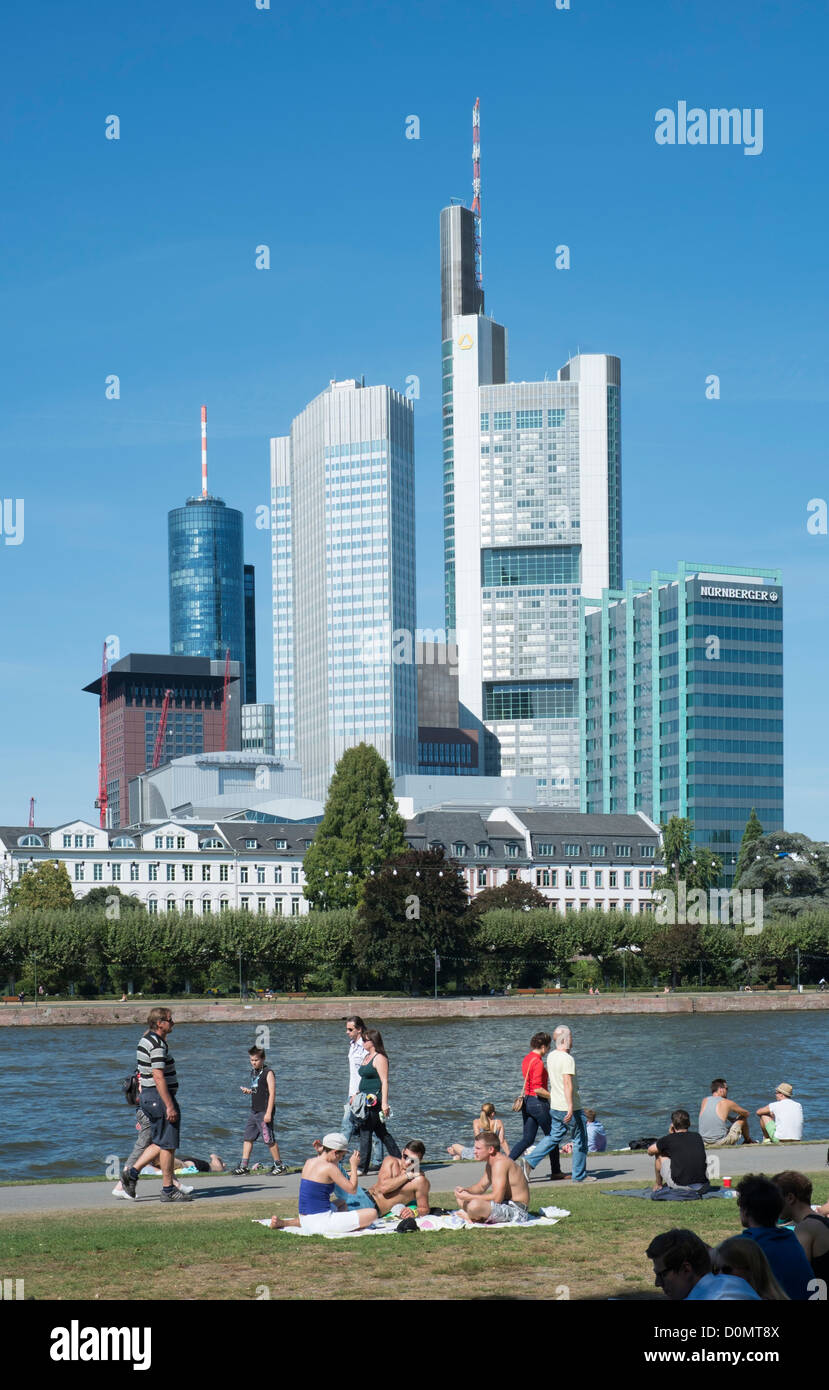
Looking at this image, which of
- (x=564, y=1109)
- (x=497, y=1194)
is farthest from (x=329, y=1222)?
(x=564, y=1109)

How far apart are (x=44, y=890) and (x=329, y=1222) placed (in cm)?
12196

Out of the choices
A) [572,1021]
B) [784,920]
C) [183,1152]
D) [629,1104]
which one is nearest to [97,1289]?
[183,1152]

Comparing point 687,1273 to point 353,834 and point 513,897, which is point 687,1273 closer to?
point 353,834

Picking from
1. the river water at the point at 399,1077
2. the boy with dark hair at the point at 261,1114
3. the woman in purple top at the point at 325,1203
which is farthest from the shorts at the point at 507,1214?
the river water at the point at 399,1077

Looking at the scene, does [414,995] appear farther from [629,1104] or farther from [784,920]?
[629,1104]

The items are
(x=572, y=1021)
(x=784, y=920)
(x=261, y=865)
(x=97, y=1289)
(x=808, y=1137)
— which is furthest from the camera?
(x=261, y=865)

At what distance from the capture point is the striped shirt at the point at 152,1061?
71.5ft

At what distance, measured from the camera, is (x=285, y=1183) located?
2516 cm

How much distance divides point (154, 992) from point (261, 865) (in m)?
55.6

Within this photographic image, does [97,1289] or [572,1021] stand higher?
[97,1289]

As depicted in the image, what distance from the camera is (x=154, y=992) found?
114 metres

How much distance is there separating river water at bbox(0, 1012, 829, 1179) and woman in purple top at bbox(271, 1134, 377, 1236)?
14619mm

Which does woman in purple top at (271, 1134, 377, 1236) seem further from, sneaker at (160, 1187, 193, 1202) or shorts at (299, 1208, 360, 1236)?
sneaker at (160, 1187, 193, 1202)
